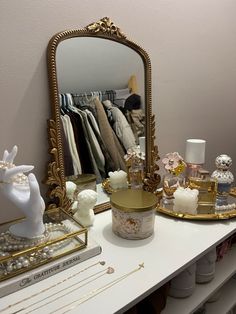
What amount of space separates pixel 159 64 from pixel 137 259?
2.49 ft

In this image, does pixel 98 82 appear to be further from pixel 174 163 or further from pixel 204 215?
pixel 204 215

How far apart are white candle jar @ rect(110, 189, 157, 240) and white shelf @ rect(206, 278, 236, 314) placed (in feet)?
1.45

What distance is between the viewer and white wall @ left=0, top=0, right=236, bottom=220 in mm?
757

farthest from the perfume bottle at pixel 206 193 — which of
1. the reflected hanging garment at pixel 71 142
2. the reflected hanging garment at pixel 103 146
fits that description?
the reflected hanging garment at pixel 71 142

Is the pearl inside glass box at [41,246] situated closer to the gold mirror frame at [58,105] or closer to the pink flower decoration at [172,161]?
the gold mirror frame at [58,105]

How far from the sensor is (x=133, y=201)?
0.85 meters

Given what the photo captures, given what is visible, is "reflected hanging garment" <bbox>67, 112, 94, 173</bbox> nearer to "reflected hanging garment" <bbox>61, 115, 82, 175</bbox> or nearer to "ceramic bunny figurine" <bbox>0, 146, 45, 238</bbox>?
"reflected hanging garment" <bbox>61, 115, 82, 175</bbox>

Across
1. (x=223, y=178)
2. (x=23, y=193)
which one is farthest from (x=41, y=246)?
(x=223, y=178)

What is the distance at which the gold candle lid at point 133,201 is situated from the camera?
0.80 m

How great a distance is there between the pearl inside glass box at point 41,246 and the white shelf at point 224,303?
0.61m

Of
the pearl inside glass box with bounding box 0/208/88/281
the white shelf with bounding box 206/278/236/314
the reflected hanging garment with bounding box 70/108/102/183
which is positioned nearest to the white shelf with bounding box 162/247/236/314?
the white shelf with bounding box 206/278/236/314

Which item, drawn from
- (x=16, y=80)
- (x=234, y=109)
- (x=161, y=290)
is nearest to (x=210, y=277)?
(x=161, y=290)

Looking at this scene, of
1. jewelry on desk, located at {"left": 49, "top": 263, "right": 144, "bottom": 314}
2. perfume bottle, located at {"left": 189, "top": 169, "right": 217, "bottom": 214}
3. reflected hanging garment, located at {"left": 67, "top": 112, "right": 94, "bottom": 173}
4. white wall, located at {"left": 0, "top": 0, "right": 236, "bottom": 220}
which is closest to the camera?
jewelry on desk, located at {"left": 49, "top": 263, "right": 144, "bottom": 314}

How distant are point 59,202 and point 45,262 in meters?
0.23
